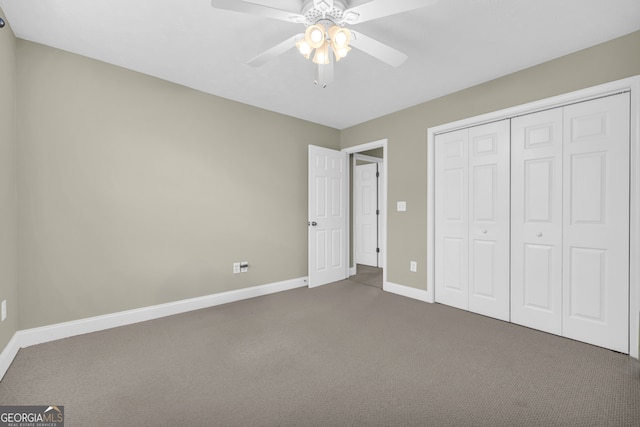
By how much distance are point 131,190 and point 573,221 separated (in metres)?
4.17

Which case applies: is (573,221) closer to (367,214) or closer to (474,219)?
(474,219)

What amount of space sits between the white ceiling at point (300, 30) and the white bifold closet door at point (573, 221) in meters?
0.66

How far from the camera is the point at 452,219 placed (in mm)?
3277

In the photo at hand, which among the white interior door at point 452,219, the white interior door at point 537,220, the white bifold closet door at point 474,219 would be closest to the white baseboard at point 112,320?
the white interior door at point 452,219

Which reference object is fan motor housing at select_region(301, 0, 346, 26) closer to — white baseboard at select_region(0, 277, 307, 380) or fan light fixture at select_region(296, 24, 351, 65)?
fan light fixture at select_region(296, 24, 351, 65)

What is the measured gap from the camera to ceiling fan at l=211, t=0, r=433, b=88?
148 cm

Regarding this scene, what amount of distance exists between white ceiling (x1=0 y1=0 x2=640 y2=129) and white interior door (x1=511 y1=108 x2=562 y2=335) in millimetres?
674

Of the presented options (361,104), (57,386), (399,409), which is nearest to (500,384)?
(399,409)

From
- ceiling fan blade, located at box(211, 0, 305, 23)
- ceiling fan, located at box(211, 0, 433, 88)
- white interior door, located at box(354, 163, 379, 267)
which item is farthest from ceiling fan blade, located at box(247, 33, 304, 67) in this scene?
white interior door, located at box(354, 163, 379, 267)

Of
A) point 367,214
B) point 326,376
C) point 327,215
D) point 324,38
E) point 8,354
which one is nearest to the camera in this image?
point 324,38

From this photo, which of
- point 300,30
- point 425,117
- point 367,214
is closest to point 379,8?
point 300,30

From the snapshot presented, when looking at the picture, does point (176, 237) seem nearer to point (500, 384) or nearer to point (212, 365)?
point (212, 365)

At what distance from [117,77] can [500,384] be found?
4.07m

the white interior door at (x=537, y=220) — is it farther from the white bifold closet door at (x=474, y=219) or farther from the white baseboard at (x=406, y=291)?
the white baseboard at (x=406, y=291)
